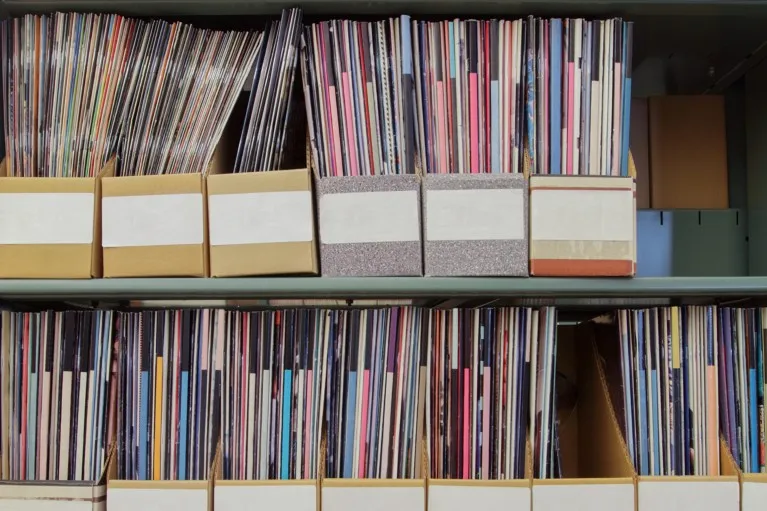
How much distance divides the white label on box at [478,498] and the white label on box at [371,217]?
386 mm

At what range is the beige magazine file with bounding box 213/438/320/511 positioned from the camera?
96 centimetres

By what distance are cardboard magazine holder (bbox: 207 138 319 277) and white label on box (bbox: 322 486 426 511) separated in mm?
336

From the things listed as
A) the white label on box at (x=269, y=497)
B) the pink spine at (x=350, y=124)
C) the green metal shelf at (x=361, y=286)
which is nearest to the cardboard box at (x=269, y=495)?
the white label on box at (x=269, y=497)

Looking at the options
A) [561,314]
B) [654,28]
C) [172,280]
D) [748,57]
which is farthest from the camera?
[561,314]

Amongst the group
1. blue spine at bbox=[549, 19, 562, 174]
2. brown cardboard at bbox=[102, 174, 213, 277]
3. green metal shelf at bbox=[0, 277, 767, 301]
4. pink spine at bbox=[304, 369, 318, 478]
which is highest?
blue spine at bbox=[549, 19, 562, 174]

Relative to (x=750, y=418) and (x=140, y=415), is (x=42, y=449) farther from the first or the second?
(x=750, y=418)

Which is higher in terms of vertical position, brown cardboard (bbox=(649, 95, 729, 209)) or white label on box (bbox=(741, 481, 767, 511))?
brown cardboard (bbox=(649, 95, 729, 209))

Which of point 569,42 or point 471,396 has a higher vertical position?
point 569,42

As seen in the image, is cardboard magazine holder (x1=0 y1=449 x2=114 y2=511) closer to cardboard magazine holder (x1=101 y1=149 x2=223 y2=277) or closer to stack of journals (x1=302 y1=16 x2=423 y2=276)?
cardboard magazine holder (x1=101 y1=149 x2=223 y2=277)

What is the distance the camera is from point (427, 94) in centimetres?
102

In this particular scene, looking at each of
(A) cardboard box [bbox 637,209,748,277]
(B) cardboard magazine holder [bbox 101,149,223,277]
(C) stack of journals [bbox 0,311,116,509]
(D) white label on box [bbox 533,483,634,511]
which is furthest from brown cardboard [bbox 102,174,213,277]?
(A) cardboard box [bbox 637,209,748,277]

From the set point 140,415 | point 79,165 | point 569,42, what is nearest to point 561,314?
point 569,42

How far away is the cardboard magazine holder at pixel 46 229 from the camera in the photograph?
95cm

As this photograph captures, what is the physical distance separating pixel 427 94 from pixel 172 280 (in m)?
0.49
